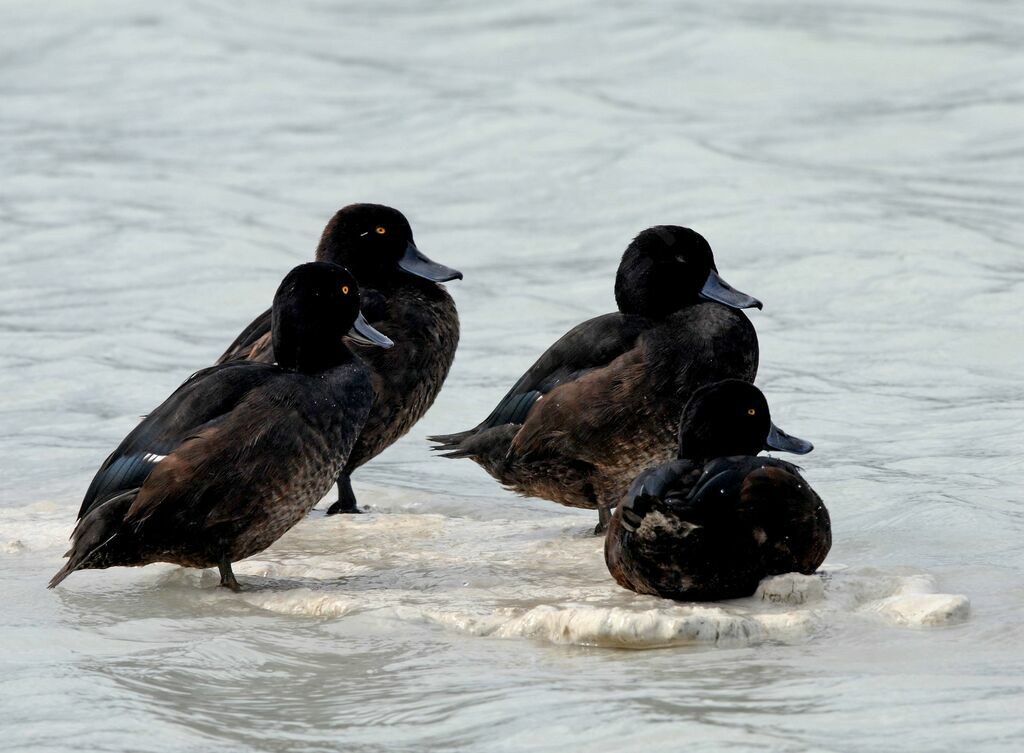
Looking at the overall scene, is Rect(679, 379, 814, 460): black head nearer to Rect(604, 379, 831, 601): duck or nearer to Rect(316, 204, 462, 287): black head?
Rect(604, 379, 831, 601): duck

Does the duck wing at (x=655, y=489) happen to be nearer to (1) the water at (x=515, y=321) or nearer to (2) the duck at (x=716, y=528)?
(2) the duck at (x=716, y=528)

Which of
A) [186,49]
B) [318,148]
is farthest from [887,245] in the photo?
[186,49]

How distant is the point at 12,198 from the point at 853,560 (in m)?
9.05

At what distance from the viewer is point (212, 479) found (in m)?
5.70

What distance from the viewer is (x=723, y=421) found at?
5.62m

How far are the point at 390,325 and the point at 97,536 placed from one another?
1.97 metres

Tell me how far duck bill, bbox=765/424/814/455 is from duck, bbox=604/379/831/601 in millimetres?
478

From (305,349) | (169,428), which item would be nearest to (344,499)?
(305,349)

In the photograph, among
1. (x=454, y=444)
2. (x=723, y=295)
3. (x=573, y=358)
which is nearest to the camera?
(x=573, y=358)

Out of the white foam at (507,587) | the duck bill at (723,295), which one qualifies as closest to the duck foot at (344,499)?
the white foam at (507,587)

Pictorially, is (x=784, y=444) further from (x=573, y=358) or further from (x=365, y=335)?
(x=365, y=335)

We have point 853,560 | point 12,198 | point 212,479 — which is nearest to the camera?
point 212,479

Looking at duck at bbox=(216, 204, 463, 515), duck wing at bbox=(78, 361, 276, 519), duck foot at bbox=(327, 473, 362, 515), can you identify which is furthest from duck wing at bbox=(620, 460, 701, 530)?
duck foot at bbox=(327, 473, 362, 515)

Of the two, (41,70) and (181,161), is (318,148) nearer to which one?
(181,161)
